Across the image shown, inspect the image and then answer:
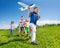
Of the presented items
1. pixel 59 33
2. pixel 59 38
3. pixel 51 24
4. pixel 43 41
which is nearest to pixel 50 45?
pixel 43 41

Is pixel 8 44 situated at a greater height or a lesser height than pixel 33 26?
lesser

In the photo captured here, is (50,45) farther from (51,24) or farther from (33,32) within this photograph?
(51,24)

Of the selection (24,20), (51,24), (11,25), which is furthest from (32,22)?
(51,24)

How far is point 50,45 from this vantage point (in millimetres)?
20016

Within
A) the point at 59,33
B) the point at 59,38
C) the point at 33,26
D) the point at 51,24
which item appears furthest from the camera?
the point at 51,24

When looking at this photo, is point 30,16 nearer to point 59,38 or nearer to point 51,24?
point 59,38

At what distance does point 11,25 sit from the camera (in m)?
27.5

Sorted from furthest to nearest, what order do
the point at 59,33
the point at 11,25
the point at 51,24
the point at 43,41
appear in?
the point at 51,24
the point at 11,25
the point at 59,33
the point at 43,41

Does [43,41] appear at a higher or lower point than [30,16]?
lower

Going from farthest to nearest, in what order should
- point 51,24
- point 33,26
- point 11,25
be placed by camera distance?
1. point 51,24
2. point 11,25
3. point 33,26

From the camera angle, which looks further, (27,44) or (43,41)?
(43,41)

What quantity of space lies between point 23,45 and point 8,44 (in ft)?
3.78

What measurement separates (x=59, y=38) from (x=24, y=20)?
4615 millimetres

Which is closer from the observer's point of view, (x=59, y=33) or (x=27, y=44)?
(x=27, y=44)
